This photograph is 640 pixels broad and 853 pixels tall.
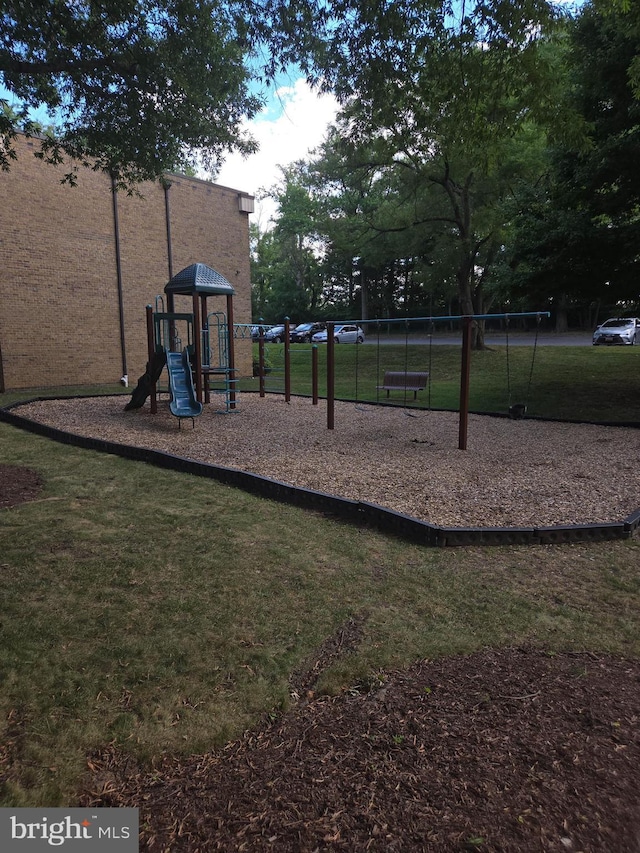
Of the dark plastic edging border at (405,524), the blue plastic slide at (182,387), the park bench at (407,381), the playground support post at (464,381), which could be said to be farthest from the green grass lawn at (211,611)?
the park bench at (407,381)

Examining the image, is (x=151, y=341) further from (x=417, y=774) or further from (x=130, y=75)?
(x=417, y=774)

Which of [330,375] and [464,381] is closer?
[464,381]

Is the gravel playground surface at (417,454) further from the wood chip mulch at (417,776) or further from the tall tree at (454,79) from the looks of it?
the tall tree at (454,79)

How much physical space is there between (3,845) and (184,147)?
25.3 ft

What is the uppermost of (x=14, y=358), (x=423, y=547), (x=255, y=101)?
(x=255, y=101)

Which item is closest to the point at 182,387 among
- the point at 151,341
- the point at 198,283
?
the point at 151,341

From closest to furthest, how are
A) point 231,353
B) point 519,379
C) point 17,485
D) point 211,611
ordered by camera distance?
point 211,611, point 17,485, point 231,353, point 519,379

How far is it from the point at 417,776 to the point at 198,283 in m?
10.4

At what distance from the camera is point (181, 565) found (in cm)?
387

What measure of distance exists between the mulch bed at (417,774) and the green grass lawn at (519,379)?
737 centimetres

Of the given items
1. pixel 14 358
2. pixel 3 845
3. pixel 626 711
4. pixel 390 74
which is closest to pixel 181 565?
pixel 3 845

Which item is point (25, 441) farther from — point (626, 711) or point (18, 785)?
point (626, 711)

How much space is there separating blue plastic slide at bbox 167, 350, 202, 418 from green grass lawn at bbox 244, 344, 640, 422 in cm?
350

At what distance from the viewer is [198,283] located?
11070mm
